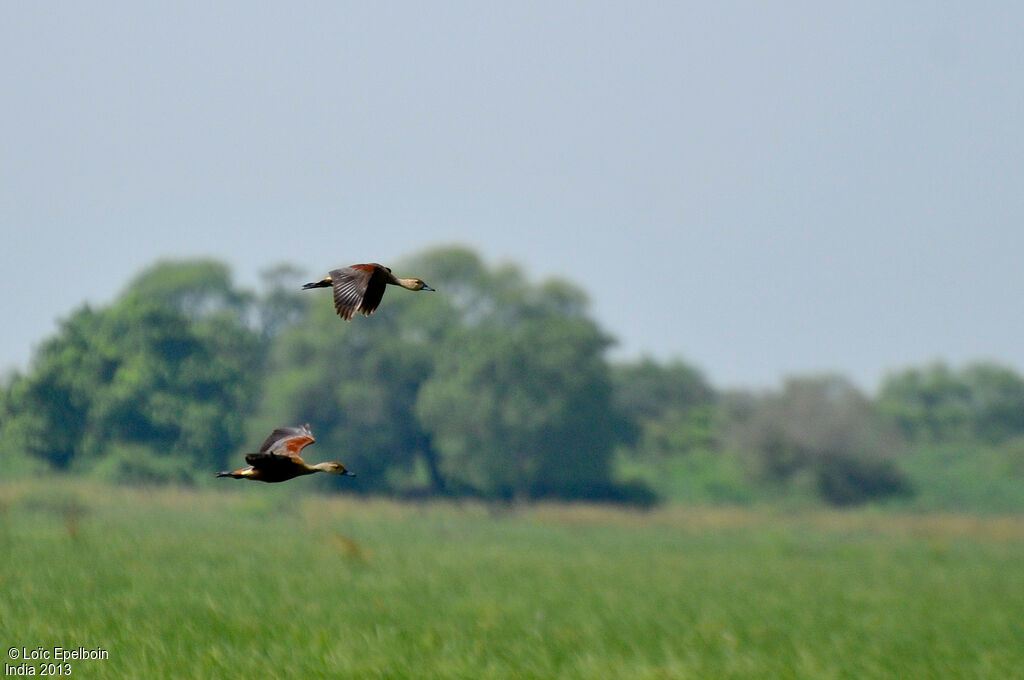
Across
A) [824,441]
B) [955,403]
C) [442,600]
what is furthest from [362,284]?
[955,403]

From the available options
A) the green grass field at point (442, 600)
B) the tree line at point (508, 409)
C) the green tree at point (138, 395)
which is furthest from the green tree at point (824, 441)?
the green tree at point (138, 395)

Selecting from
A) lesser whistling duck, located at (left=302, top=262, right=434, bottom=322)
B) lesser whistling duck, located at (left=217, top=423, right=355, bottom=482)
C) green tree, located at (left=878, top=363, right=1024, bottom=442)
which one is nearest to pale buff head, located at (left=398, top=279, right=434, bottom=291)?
lesser whistling duck, located at (left=302, top=262, right=434, bottom=322)

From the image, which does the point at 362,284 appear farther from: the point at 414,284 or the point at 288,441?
the point at 288,441

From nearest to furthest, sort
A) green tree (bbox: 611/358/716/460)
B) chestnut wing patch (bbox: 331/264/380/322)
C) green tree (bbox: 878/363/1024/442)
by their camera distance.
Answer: chestnut wing patch (bbox: 331/264/380/322), green tree (bbox: 611/358/716/460), green tree (bbox: 878/363/1024/442)

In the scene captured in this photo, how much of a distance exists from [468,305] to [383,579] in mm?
41930

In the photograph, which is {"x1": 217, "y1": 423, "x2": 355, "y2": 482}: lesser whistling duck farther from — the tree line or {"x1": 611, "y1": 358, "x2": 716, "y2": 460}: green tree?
{"x1": 611, "y1": 358, "x2": 716, "y2": 460}: green tree

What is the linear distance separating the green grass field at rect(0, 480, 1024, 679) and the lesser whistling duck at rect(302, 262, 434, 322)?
9541 mm

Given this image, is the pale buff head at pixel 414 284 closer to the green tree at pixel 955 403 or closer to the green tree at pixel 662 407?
the green tree at pixel 662 407

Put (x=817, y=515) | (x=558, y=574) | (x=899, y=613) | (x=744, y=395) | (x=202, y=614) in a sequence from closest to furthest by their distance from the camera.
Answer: (x=202, y=614)
(x=899, y=613)
(x=558, y=574)
(x=817, y=515)
(x=744, y=395)

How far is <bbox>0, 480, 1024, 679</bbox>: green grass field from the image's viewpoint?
48.3 feet

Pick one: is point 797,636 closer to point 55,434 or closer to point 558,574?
point 558,574

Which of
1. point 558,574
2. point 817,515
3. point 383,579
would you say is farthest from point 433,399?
point 383,579

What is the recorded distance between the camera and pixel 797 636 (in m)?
20.5

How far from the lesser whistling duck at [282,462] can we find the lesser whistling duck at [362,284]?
257mm
